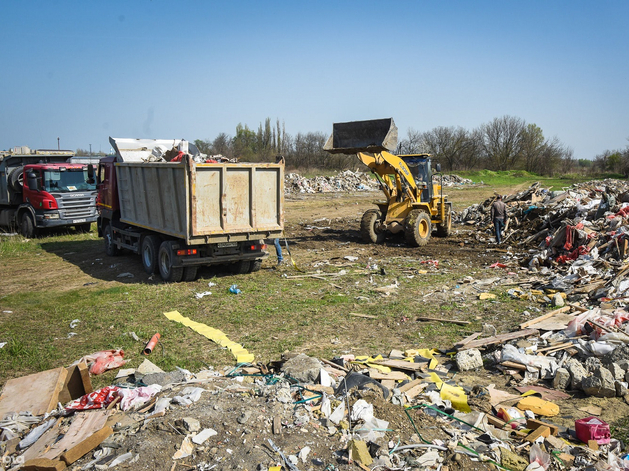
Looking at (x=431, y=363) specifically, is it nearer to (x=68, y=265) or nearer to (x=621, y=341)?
(x=621, y=341)

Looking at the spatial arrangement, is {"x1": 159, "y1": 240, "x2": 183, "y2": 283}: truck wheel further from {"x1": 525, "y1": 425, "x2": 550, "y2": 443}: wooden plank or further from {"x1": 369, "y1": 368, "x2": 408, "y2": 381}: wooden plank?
{"x1": 525, "y1": 425, "x2": 550, "y2": 443}: wooden plank

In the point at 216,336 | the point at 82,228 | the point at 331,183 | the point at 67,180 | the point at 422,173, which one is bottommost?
the point at 216,336

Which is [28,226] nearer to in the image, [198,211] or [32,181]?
[32,181]

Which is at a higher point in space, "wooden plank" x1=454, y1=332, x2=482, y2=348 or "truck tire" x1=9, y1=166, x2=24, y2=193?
"truck tire" x1=9, y1=166, x2=24, y2=193

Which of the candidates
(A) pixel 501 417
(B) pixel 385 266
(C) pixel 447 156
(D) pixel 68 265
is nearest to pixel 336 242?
(B) pixel 385 266

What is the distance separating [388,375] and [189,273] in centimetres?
596

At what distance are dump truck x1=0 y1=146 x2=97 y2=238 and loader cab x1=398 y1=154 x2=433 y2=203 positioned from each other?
1139cm

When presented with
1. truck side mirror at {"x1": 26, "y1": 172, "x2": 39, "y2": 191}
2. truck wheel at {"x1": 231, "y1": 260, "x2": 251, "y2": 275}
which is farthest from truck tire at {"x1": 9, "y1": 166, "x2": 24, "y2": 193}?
truck wheel at {"x1": 231, "y1": 260, "x2": 251, "y2": 275}

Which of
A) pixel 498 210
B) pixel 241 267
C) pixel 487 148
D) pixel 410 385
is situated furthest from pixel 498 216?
pixel 487 148

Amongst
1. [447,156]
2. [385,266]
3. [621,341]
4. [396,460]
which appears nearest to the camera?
[396,460]

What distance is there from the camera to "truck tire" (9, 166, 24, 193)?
18094 mm

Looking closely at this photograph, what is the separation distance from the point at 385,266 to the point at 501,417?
290 inches

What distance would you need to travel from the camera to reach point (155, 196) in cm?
1062

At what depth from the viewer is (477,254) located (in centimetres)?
1385
